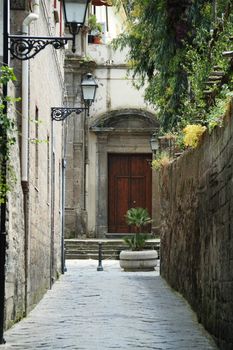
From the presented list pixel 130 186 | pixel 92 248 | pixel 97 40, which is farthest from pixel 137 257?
pixel 97 40

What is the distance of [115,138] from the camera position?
33.3 m

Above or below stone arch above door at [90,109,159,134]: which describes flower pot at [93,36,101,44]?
above

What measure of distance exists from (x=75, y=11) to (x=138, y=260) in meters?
14.3

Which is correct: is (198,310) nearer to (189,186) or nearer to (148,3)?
(189,186)

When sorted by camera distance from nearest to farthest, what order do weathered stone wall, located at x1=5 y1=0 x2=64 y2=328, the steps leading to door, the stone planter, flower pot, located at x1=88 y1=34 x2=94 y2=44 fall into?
weathered stone wall, located at x1=5 y1=0 x2=64 y2=328 → the stone planter → the steps leading to door → flower pot, located at x1=88 y1=34 x2=94 y2=44

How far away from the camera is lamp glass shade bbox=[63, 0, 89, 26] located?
10.5m

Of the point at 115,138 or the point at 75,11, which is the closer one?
the point at 75,11

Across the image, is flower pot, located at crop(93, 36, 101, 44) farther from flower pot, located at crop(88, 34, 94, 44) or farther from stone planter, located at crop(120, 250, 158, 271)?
stone planter, located at crop(120, 250, 158, 271)

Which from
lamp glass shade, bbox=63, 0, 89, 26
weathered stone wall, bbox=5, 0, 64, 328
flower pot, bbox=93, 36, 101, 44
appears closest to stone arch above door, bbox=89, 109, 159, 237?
flower pot, bbox=93, 36, 101, 44

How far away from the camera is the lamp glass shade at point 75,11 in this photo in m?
10.5

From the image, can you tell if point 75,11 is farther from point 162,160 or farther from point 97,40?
point 97,40

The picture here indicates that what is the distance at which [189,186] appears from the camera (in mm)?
14602

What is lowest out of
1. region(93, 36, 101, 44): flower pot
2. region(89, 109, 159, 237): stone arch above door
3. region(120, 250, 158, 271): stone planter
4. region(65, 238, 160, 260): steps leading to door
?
region(120, 250, 158, 271): stone planter

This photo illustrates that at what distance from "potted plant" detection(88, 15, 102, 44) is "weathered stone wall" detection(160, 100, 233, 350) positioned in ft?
50.7
